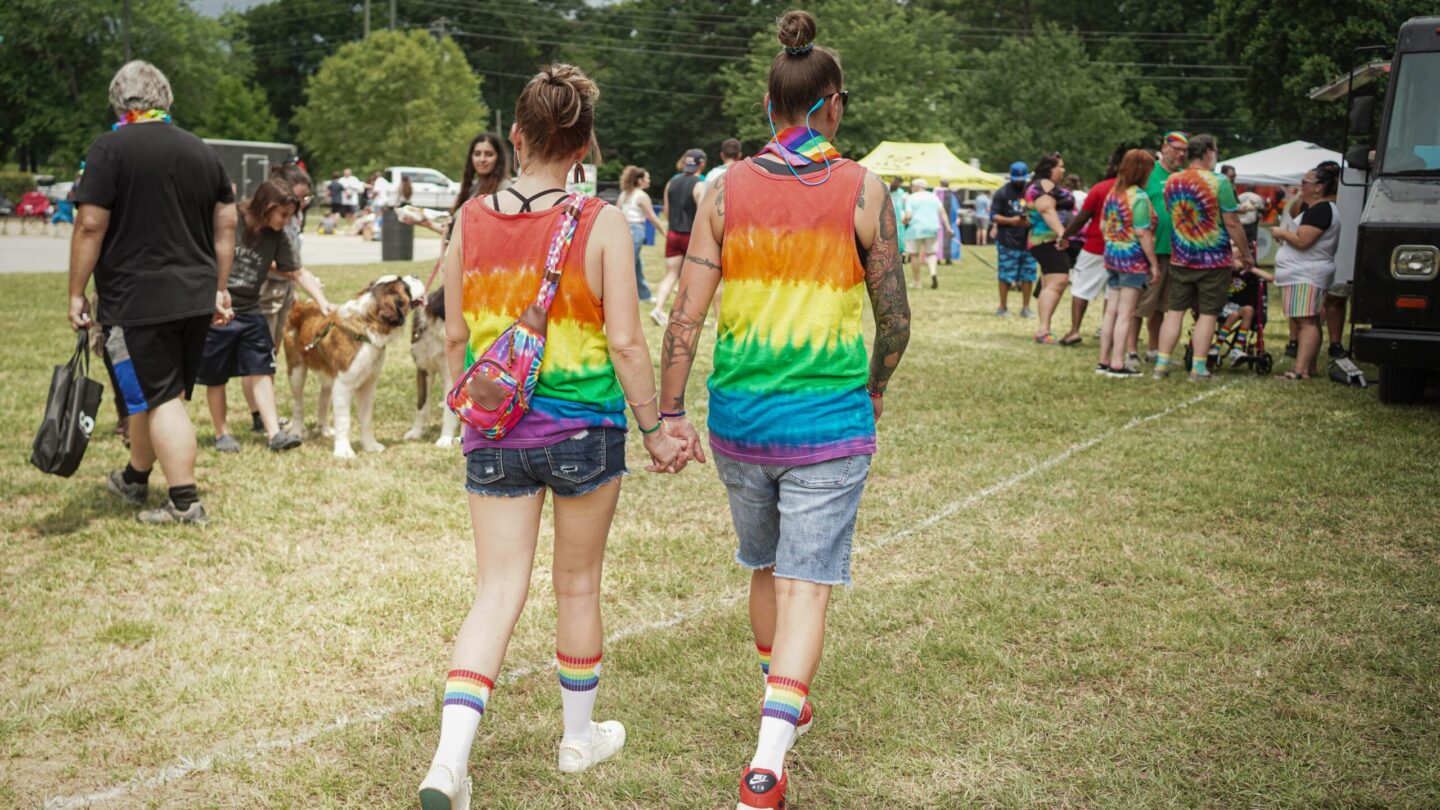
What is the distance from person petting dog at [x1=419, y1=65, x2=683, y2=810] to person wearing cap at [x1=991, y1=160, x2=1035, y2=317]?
12.3m

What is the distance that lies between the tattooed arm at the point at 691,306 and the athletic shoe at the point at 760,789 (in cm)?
A: 81

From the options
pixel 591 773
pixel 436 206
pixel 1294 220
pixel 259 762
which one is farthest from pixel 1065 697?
pixel 436 206

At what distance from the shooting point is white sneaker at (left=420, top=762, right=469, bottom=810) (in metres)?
3.04

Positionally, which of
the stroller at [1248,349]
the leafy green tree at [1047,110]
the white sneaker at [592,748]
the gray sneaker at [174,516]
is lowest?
the gray sneaker at [174,516]

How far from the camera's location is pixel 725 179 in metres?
3.28

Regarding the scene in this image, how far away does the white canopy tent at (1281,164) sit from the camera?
28359mm

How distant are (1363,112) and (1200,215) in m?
1.49

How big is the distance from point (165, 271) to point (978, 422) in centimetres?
547

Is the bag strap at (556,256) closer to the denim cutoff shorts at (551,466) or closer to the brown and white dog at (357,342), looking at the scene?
the denim cutoff shorts at (551,466)

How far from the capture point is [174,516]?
6.16 meters

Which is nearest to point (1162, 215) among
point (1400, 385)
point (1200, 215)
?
point (1200, 215)

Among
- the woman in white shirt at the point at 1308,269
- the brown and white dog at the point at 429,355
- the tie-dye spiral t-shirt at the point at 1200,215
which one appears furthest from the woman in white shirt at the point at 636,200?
the brown and white dog at the point at 429,355

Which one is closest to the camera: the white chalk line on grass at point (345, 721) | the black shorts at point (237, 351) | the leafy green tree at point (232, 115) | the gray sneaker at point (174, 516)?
the white chalk line on grass at point (345, 721)

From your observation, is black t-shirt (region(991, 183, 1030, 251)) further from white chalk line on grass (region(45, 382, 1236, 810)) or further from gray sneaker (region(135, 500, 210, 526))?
gray sneaker (region(135, 500, 210, 526))
